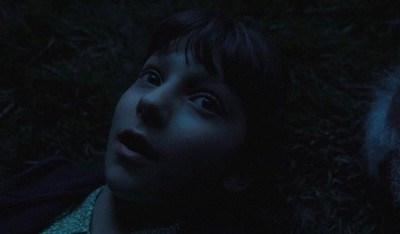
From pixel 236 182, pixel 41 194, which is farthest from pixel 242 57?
pixel 41 194

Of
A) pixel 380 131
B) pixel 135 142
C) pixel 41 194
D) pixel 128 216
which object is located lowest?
pixel 41 194

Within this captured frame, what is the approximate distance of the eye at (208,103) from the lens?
1890mm

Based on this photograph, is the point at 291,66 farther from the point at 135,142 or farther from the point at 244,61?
the point at 135,142

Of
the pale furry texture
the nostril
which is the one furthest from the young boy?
the pale furry texture

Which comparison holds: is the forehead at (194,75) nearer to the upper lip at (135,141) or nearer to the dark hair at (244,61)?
the dark hair at (244,61)

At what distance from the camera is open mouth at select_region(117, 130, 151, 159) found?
1842 mm

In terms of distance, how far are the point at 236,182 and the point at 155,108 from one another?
44 centimetres

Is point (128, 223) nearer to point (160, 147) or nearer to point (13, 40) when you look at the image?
point (160, 147)

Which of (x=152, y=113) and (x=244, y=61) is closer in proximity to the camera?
(x=152, y=113)

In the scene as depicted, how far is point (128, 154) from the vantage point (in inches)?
72.9

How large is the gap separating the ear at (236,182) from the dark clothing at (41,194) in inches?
20.7

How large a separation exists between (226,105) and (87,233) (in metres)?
0.64

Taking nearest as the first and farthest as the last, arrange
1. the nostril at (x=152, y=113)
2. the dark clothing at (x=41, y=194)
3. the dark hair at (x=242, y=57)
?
1. the nostril at (x=152, y=113)
2. the dark hair at (x=242, y=57)
3. the dark clothing at (x=41, y=194)

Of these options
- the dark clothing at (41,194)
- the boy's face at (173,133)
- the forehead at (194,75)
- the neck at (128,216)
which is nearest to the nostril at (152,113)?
the boy's face at (173,133)
